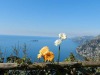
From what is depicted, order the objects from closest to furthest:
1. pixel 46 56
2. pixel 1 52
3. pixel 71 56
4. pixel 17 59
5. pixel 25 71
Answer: pixel 46 56 → pixel 25 71 → pixel 17 59 → pixel 1 52 → pixel 71 56

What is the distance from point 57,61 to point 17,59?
3.24ft

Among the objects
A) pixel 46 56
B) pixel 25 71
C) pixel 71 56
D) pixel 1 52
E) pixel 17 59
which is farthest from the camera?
pixel 71 56

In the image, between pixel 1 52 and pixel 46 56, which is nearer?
pixel 46 56

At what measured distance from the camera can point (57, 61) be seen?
6.02m

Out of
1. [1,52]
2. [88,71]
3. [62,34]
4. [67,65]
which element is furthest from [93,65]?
[1,52]

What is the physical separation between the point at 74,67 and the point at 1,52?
195cm

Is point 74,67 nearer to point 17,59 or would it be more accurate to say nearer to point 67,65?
point 67,65

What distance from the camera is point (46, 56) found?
18.1 ft

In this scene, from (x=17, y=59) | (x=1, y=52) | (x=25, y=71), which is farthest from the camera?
(x=1, y=52)

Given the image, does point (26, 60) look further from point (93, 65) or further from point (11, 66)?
point (93, 65)

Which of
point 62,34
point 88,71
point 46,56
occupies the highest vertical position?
point 62,34

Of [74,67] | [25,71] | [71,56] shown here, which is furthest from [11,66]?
[71,56]

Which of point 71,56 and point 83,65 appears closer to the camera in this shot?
point 83,65

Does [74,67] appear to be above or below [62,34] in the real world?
below
